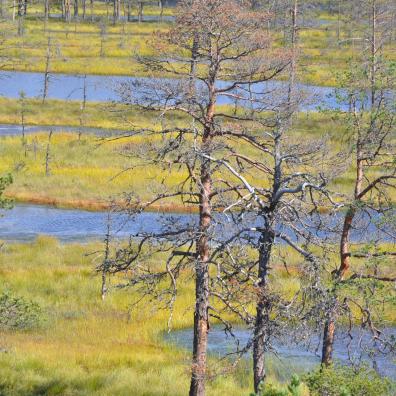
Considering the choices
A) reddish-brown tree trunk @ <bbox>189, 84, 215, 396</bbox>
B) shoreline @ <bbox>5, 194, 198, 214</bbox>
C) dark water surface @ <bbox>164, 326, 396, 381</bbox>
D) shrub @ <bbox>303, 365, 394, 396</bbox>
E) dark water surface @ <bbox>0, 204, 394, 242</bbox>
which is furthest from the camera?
shoreline @ <bbox>5, 194, 198, 214</bbox>

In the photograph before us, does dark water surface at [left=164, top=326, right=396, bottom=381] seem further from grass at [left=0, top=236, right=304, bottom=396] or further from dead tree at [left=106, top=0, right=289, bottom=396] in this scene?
dead tree at [left=106, top=0, right=289, bottom=396]

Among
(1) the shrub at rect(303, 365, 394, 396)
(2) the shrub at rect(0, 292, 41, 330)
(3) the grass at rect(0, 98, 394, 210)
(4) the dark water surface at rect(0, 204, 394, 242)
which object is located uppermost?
(1) the shrub at rect(303, 365, 394, 396)

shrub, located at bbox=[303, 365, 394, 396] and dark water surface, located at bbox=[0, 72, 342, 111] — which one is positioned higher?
shrub, located at bbox=[303, 365, 394, 396]

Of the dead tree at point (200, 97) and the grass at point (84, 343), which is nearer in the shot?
the dead tree at point (200, 97)

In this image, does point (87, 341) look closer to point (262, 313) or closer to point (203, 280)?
point (203, 280)

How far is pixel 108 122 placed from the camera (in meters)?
57.1

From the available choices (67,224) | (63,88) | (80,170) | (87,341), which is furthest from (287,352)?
(63,88)

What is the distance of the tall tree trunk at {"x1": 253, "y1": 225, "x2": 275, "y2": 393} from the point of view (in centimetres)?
1379

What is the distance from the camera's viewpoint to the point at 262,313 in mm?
14391

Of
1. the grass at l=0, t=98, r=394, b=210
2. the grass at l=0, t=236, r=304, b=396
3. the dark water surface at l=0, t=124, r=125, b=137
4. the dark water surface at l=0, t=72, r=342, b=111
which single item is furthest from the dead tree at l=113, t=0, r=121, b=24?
the grass at l=0, t=236, r=304, b=396

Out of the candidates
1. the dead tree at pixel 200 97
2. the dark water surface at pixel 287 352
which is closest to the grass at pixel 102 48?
the dark water surface at pixel 287 352

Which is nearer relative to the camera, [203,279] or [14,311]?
[203,279]

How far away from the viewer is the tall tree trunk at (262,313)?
45.2 feet

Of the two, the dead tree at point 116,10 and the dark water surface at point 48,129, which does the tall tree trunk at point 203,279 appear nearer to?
the dark water surface at point 48,129
